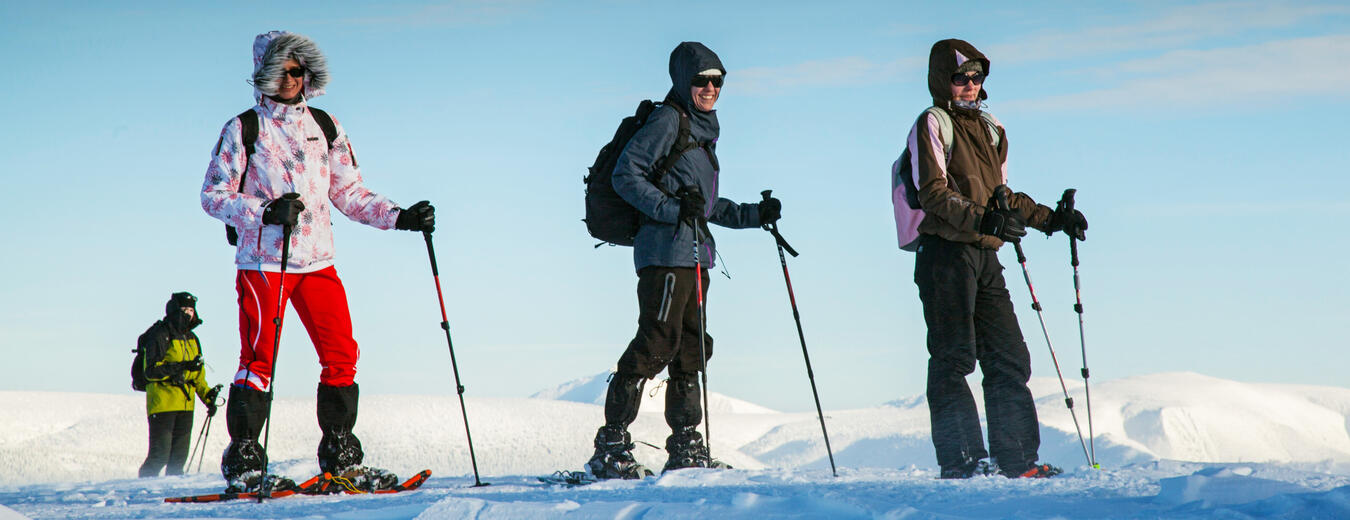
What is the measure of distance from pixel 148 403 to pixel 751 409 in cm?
1575

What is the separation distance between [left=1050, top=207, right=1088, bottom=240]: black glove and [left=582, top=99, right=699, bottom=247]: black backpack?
1926 mm

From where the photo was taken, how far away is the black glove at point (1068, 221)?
607 centimetres

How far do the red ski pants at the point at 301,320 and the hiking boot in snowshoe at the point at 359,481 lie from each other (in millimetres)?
442

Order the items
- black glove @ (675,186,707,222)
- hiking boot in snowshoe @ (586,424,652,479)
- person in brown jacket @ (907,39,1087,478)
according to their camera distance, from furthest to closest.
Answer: hiking boot in snowshoe @ (586,424,652,479), black glove @ (675,186,707,222), person in brown jacket @ (907,39,1087,478)

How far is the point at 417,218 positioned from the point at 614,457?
158 cm

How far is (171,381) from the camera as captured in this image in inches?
427

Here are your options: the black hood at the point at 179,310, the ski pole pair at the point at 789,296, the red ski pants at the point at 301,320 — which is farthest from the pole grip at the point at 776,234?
the black hood at the point at 179,310

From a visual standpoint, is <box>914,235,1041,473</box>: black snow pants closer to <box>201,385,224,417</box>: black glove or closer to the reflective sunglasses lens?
the reflective sunglasses lens

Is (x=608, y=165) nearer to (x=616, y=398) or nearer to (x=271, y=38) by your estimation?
(x=616, y=398)

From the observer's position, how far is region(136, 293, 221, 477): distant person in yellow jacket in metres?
10.8

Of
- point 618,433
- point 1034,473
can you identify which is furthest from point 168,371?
point 1034,473

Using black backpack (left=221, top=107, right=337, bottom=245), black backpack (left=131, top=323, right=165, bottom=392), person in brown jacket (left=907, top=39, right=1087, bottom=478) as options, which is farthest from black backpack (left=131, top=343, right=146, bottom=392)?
person in brown jacket (left=907, top=39, right=1087, bottom=478)

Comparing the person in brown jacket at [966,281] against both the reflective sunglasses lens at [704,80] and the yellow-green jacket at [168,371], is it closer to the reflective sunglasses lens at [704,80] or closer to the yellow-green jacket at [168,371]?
the reflective sunglasses lens at [704,80]

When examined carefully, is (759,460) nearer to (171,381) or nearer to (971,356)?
(171,381)
